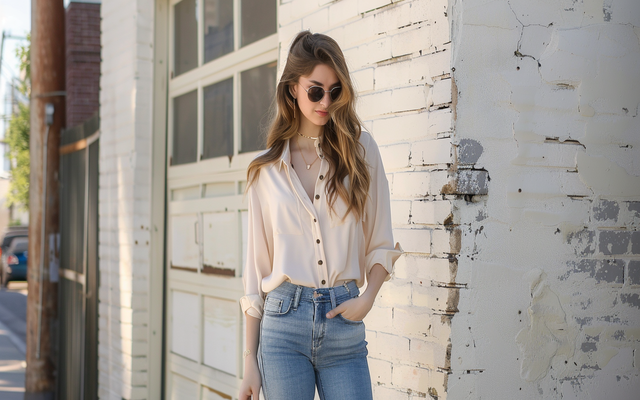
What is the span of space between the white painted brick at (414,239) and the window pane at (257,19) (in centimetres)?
173

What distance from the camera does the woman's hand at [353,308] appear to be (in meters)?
2.05

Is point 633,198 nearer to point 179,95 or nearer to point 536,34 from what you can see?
point 536,34

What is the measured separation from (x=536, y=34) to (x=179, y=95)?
3.07 meters

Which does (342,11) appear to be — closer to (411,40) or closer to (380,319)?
(411,40)

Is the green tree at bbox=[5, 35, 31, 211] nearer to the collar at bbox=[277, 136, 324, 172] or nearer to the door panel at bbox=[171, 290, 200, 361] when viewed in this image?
the door panel at bbox=[171, 290, 200, 361]

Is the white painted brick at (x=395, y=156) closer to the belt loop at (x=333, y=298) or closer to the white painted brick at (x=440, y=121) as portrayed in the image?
the white painted brick at (x=440, y=121)

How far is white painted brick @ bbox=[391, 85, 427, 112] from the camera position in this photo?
2.62 meters

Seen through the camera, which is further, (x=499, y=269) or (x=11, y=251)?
(x=11, y=251)

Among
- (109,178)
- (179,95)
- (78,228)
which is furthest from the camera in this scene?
(78,228)

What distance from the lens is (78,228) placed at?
21.3 ft

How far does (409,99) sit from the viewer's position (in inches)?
106

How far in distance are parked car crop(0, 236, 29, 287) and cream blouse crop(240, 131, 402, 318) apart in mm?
17857

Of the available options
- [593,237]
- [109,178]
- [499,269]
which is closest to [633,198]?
[593,237]

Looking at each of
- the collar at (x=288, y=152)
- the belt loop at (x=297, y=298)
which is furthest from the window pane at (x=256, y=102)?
the belt loop at (x=297, y=298)
